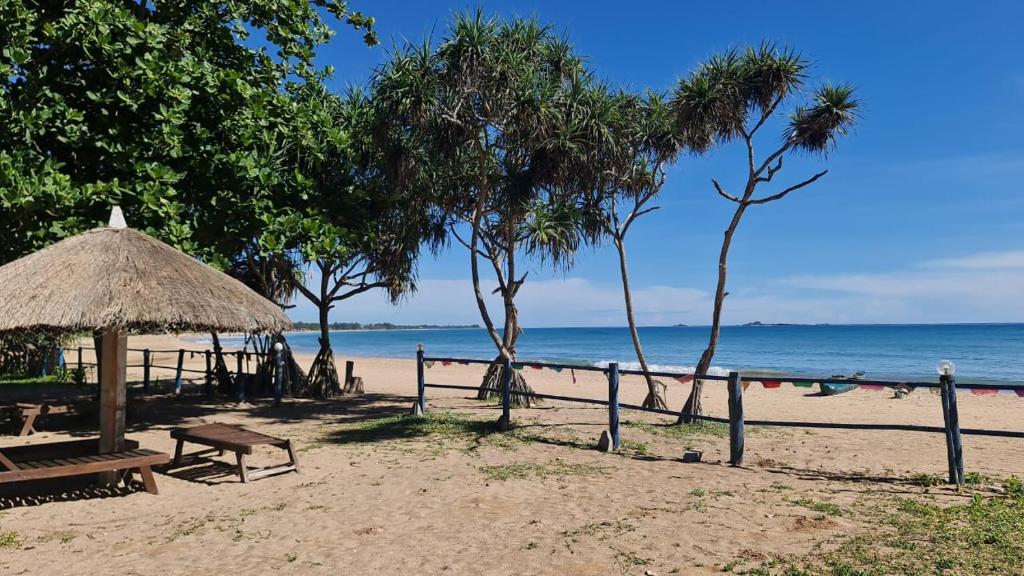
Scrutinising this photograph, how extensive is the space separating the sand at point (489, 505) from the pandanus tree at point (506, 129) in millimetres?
3855

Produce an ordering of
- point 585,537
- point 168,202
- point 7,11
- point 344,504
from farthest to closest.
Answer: point 168,202 → point 7,11 → point 344,504 → point 585,537

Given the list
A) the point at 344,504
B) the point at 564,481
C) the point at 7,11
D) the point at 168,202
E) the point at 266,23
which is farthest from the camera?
the point at 266,23

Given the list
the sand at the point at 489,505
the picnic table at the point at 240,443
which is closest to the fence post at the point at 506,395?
the sand at the point at 489,505

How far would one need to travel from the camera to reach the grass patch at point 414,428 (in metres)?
9.70

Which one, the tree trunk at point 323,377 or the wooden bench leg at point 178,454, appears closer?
the wooden bench leg at point 178,454

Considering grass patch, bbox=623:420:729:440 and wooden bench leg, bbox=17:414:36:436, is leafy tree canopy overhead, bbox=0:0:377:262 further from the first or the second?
grass patch, bbox=623:420:729:440

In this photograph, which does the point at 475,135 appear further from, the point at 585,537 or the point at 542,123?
the point at 585,537

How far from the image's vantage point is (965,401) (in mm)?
17594

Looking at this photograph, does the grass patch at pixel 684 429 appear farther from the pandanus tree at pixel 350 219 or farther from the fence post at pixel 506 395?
the pandanus tree at pixel 350 219

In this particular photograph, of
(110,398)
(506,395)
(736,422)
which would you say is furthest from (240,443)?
(736,422)

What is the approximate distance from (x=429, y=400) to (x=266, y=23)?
7.96 meters

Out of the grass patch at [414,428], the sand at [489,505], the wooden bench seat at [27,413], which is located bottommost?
the sand at [489,505]

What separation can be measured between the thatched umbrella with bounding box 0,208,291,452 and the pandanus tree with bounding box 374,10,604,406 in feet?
16.5

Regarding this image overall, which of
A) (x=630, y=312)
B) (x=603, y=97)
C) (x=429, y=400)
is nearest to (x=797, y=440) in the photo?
(x=630, y=312)
